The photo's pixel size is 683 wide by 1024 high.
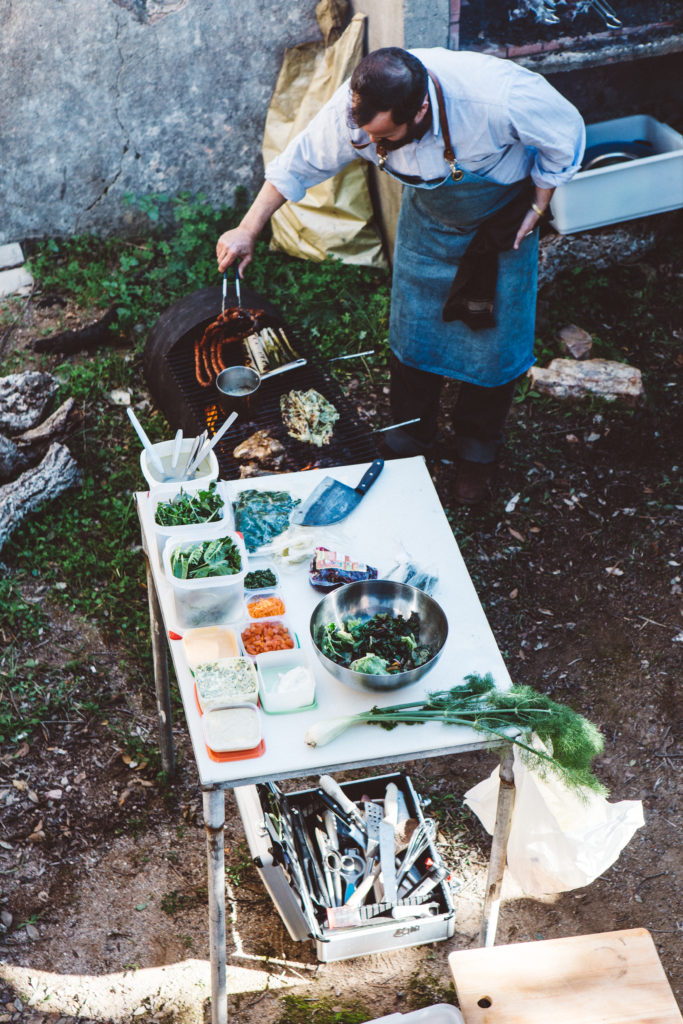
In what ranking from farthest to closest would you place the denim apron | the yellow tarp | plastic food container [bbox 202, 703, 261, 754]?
the yellow tarp, the denim apron, plastic food container [bbox 202, 703, 261, 754]

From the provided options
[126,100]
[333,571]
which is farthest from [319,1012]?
[126,100]

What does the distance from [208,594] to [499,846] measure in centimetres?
121

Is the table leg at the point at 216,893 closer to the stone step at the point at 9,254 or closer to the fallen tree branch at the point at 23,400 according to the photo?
the fallen tree branch at the point at 23,400

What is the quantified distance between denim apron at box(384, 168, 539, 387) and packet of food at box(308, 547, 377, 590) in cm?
179

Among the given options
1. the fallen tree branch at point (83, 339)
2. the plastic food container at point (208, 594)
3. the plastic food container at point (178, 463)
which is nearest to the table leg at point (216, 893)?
the plastic food container at point (208, 594)

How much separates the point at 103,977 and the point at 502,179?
349cm

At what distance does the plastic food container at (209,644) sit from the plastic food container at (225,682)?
0.05m

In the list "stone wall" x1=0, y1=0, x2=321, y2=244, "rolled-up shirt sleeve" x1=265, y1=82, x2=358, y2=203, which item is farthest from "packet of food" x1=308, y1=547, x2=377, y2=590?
"stone wall" x1=0, y1=0, x2=321, y2=244

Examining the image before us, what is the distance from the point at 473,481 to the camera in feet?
16.6

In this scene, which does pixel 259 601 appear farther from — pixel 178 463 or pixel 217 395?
pixel 217 395

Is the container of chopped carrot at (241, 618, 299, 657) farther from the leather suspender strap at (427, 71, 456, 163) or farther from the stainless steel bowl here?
the leather suspender strap at (427, 71, 456, 163)

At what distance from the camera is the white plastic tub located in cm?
587

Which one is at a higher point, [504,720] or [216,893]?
[504,720]

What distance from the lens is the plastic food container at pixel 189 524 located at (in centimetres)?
291
